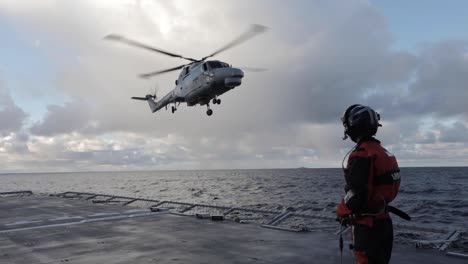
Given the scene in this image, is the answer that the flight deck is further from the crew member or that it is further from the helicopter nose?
the helicopter nose

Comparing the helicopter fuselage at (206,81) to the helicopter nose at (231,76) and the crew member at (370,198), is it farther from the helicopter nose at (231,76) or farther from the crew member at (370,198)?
the crew member at (370,198)

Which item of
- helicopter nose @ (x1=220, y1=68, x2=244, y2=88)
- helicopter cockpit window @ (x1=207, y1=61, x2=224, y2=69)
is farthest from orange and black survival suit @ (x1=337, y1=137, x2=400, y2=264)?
helicopter cockpit window @ (x1=207, y1=61, x2=224, y2=69)

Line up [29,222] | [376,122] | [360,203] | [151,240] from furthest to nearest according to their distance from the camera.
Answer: [29,222]
[151,240]
[376,122]
[360,203]

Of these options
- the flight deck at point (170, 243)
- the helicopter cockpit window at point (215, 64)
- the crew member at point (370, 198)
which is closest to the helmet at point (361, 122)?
the crew member at point (370, 198)

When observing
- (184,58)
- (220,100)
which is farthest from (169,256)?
(184,58)

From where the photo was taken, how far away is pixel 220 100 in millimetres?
26062

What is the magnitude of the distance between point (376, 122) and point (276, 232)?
874 cm

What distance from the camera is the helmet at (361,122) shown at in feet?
17.2

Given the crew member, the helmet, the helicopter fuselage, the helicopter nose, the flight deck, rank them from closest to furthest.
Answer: the crew member → the helmet → the flight deck → the helicopter nose → the helicopter fuselage

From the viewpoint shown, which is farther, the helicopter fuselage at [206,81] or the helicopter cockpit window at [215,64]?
the helicopter cockpit window at [215,64]

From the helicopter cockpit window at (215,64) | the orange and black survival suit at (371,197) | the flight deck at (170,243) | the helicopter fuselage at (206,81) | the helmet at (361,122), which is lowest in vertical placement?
the flight deck at (170,243)

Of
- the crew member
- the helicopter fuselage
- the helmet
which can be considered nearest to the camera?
the crew member

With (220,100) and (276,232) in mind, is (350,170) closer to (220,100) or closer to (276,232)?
(276,232)

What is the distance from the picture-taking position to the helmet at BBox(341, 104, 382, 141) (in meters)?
5.23
